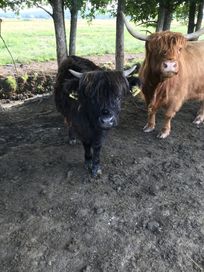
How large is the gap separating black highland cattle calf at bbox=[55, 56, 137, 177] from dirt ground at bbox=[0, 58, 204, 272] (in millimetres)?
493

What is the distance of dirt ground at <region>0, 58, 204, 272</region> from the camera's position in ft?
11.7

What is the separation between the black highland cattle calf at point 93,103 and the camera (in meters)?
4.04

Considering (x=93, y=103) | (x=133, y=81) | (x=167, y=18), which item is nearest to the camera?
(x=93, y=103)

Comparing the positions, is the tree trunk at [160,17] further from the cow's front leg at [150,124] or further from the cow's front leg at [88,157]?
the cow's front leg at [88,157]

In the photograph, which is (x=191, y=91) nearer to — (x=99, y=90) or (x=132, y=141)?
(x=132, y=141)

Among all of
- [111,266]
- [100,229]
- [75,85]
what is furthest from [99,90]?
[111,266]

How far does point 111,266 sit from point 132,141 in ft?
9.06

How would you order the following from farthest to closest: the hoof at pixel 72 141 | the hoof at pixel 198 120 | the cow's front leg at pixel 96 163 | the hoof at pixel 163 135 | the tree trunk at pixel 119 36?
1. the tree trunk at pixel 119 36
2. the hoof at pixel 198 120
3. the hoof at pixel 163 135
4. the hoof at pixel 72 141
5. the cow's front leg at pixel 96 163

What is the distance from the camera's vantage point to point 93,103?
411 cm

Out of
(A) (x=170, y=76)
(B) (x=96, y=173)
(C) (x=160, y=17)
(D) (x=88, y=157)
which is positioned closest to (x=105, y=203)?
(B) (x=96, y=173)

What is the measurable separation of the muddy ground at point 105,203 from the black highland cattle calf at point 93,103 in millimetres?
512

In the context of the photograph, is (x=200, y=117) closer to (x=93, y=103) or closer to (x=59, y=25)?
(x=93, y=103)

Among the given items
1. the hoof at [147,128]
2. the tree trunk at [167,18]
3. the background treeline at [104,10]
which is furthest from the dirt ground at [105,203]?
the tree trunk at [167,18]

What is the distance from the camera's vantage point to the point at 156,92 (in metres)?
5.75
